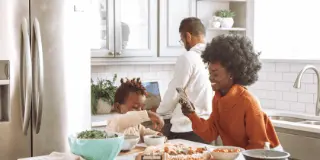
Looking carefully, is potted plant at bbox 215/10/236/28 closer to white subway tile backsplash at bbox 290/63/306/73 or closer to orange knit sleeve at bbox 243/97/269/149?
white subway tile backsplash at bbox 290/63/306/73


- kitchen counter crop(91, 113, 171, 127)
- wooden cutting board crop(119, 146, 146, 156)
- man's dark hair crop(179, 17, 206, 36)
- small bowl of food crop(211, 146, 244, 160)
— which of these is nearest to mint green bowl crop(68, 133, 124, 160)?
wooden cutting board crop(119, 146, 146, 156)

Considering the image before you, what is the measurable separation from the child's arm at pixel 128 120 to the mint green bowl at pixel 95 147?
2.06 ft

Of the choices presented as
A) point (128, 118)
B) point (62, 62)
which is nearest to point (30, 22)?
point (62, 62)

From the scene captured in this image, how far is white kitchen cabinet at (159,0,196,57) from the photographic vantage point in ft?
14.9

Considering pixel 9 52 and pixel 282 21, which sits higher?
pixel 282 21

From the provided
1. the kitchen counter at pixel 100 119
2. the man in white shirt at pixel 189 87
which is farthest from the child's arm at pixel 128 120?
the kitchen counter at pixel 100 119

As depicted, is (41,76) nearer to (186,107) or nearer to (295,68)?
(186,107)

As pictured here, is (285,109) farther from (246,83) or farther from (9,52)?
(9,52)

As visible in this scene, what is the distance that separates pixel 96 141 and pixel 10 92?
3.91ft

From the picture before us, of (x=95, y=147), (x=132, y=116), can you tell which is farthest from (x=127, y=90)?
(x=95, y=147)

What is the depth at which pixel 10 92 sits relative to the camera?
9.98ft

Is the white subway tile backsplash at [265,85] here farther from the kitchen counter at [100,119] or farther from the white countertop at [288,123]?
the kitchen counter at [100,119]

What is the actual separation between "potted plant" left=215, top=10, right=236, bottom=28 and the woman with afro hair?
218 cm

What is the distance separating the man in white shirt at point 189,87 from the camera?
12.4 ft
